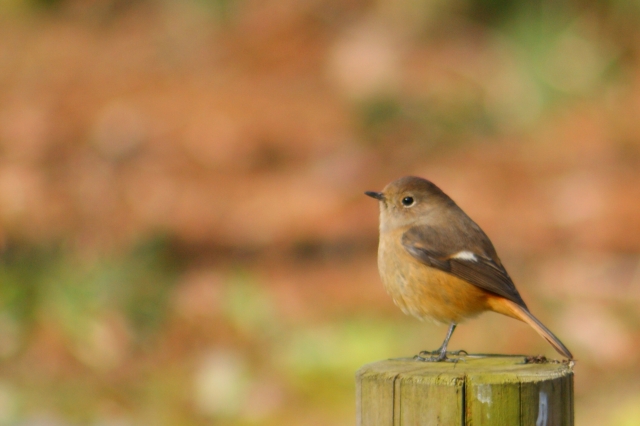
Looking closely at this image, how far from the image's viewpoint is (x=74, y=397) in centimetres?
772

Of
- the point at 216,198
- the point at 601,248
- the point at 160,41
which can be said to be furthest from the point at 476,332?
the point at 160,41

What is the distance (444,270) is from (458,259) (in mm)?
91

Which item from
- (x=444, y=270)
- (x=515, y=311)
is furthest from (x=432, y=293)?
(x=515, y=311)

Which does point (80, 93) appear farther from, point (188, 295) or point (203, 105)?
point (188, 295)

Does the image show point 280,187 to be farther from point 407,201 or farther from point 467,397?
point 467,397

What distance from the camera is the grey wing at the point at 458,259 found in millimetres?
4464

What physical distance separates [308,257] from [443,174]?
2149 mm

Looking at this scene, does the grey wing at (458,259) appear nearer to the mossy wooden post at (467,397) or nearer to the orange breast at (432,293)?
the orange breast at (432,293)

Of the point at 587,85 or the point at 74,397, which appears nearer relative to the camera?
the point at 74,397

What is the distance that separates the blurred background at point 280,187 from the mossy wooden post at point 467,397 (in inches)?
160

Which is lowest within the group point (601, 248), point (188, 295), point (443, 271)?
point (443, 271)

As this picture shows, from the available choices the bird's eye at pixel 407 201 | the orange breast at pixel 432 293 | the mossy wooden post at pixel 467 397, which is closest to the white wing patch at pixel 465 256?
the orange breast at pixel 432 293

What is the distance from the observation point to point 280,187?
11.5m

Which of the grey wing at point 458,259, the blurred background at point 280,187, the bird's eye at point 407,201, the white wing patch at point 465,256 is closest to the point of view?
the grey wing at point 458,259
